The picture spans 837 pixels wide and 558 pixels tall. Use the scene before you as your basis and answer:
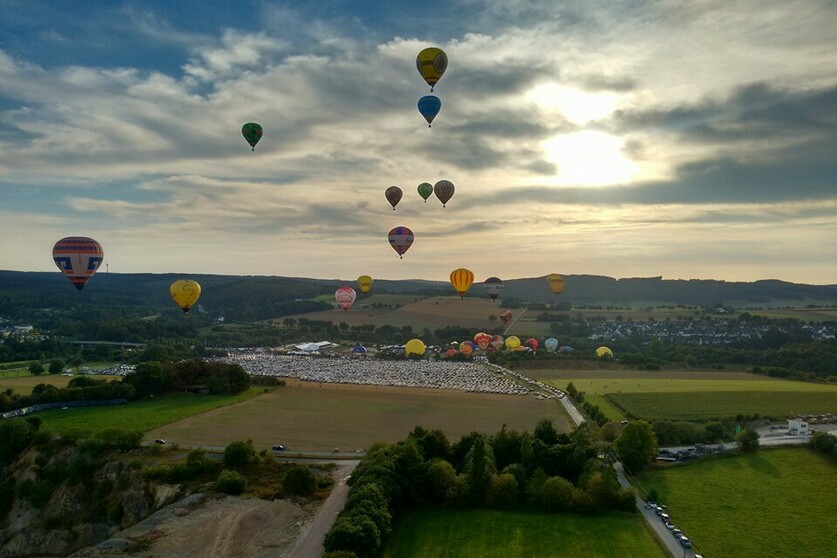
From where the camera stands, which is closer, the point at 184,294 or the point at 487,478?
the point at 487,478

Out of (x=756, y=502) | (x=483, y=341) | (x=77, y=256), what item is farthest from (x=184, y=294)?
(x=483, y=341)

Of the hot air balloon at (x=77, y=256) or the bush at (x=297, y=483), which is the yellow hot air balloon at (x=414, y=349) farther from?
the bush at (x=297, y=483)

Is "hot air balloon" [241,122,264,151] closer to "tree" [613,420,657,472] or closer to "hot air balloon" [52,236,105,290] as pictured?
"hot air balloon" [52,236,105,290]

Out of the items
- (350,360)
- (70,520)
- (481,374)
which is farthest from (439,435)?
(350,360)

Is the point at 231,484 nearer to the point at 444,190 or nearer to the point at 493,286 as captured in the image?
the point at 444,190

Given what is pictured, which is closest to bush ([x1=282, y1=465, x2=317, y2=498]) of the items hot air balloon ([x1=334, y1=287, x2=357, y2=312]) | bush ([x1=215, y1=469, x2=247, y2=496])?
bush ([x1=215, y1=469, x2=247, y2=496])

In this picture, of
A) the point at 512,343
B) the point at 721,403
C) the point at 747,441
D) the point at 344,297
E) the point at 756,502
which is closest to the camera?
the point at 756,502

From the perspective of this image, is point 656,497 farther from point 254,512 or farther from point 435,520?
point 254,512
